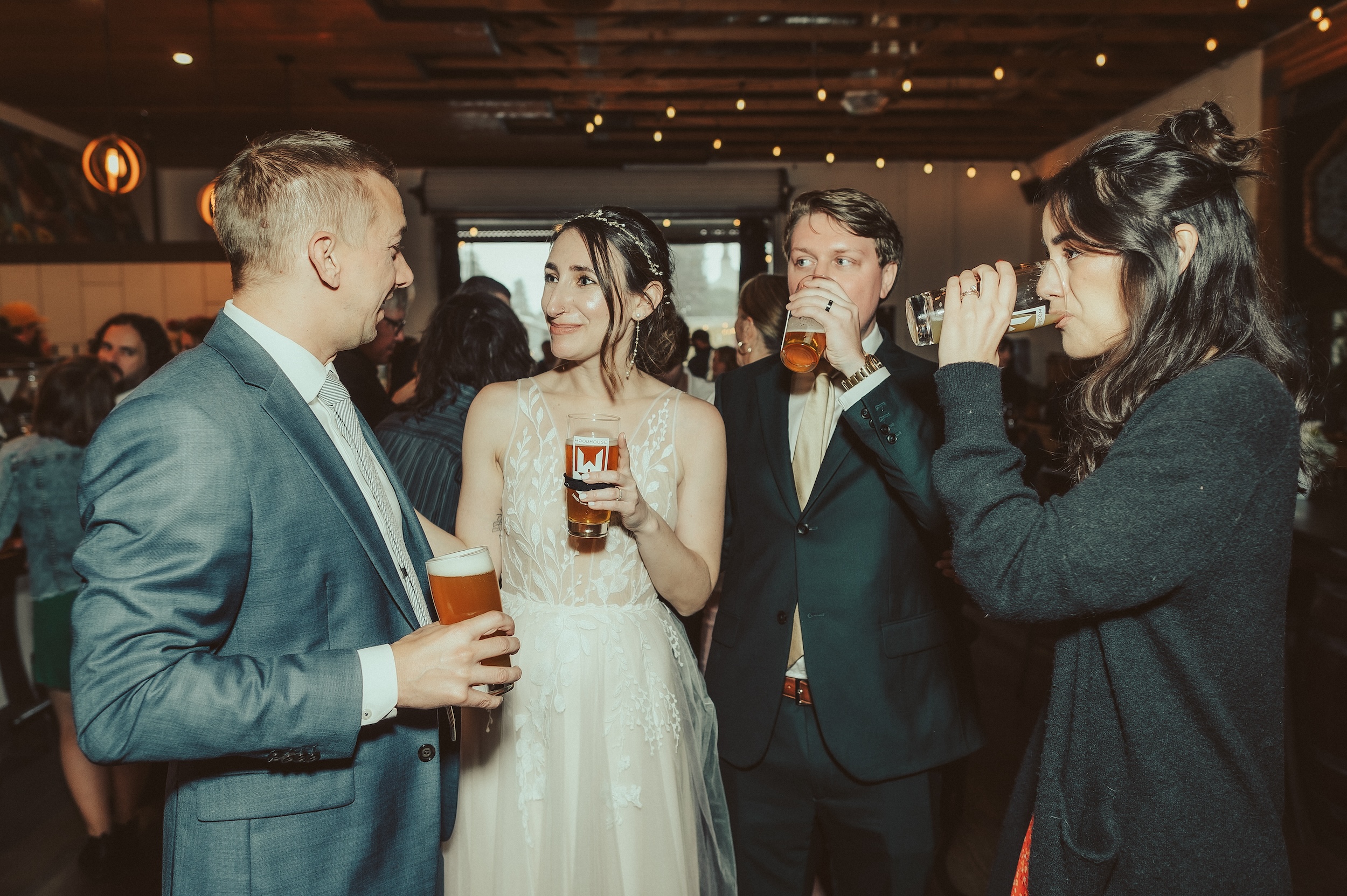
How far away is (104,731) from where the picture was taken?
0.94 metres

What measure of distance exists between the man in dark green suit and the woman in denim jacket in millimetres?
2554

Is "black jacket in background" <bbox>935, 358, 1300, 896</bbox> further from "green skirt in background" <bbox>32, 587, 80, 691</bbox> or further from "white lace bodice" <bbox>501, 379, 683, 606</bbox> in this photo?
"green skirt in background" <bbox>32, 587, 80, 691</bbox>

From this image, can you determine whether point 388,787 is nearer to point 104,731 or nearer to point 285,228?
point 104,731

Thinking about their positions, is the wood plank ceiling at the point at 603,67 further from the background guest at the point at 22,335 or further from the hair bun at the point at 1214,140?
the hair bun at the point at 1214,140

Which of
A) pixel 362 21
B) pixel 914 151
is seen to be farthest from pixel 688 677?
pixel 914 151

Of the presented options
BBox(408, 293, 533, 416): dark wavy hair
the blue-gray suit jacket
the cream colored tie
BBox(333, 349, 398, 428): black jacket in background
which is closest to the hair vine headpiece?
the cream colored tie

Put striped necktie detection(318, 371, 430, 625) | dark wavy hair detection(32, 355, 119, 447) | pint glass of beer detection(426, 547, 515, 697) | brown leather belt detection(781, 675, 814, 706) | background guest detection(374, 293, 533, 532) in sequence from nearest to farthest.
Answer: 1. pint glass of beer detection(426, 547, 515, 697)
2. striped necktie detection(318, 371, 430, 625)
3. brown leather belt detection(781, 675, 814, 706)
4. background guest detection(374, 293, 533, 532)
5. dark wavy hair detection(32, 355, 119, 447)

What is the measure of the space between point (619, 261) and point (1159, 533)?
124 centimetres

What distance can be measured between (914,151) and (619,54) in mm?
4048

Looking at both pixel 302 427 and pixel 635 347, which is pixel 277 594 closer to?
pixel 302 427

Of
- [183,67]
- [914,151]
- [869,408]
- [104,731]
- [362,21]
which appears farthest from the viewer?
[914,151]

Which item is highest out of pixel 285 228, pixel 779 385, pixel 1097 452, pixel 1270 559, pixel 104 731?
pixel 285 228

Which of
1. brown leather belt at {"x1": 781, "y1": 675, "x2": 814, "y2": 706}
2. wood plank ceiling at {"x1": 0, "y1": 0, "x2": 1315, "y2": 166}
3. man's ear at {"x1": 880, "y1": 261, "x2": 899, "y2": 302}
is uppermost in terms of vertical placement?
wood plank ceiling at {"x1": 0, "y1": 0, "x2": 1315, "y2": 166}

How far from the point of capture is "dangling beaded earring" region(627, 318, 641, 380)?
1981 millimetres
